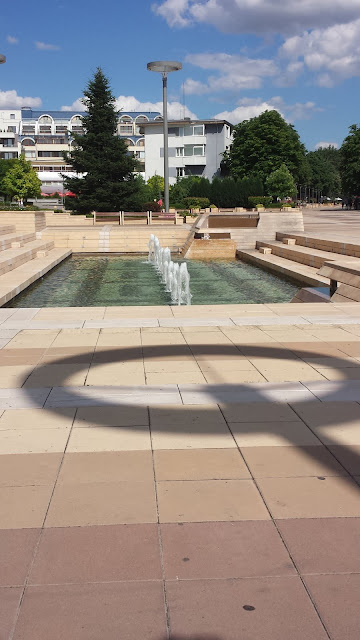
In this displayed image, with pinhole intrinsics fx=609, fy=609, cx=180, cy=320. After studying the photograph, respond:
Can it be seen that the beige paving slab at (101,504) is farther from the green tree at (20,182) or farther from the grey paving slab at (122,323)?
the green tree at (20,182)

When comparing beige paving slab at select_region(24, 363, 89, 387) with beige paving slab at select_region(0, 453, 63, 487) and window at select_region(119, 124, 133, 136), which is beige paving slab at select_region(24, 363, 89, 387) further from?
window at select_region(119, 124, 133, 136)

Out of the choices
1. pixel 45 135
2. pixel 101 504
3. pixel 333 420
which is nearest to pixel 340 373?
pixel 333 420

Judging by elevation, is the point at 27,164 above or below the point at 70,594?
above

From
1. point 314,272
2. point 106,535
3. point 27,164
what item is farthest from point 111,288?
point 27,164

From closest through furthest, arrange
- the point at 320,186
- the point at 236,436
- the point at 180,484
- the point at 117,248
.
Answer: the point at 180,484
the point at 236,436
the point at 117,248
the point at 320,186

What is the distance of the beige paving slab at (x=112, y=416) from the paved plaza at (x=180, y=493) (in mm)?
18

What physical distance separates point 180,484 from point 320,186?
134962 mm

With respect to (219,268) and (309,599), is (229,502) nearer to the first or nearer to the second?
(309,599)

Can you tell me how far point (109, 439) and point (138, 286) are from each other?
1311 centimetres

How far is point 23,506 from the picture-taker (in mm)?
3723

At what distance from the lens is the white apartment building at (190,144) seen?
78562 millimetres

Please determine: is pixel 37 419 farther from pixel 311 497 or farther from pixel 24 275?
pixel 24 275

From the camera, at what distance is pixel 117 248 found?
29.5 meters

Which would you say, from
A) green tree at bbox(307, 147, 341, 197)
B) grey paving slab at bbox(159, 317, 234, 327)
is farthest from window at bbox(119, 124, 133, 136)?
grey paving slab at bbox(159, 317, 234, 327)
